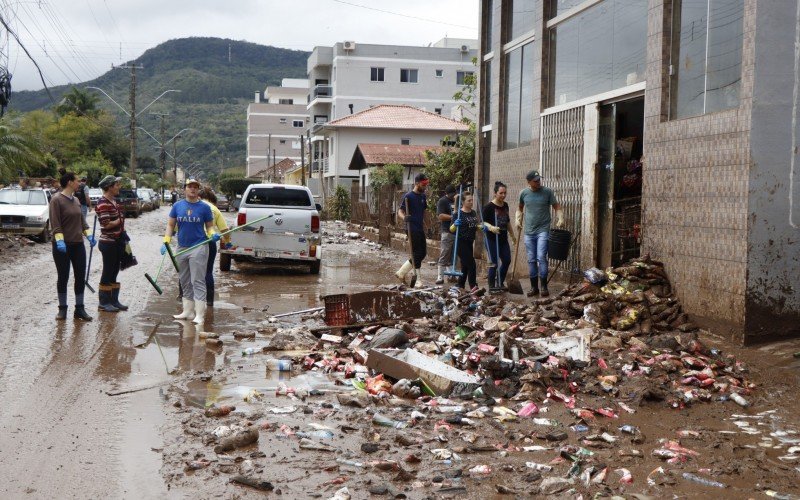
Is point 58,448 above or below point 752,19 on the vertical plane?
below

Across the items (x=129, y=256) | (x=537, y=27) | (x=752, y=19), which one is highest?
(x=537, y=27)

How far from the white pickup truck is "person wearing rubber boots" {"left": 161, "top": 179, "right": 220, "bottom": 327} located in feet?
18.5

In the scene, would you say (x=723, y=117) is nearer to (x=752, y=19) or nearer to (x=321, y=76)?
(x=752, y=19)

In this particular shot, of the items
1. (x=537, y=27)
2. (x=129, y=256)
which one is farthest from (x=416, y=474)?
(x=537, y=27)

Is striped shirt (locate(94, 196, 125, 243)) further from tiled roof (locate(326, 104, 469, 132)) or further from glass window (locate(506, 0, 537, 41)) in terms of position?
tiled roof (locate(326, 104, 469, 132))

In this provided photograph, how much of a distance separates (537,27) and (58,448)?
12.1 metres

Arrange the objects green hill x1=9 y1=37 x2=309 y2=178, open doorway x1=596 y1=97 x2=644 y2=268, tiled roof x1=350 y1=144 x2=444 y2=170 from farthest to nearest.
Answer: green hill x1=9 y1=37 x2=309 y2=178, tiled roof x1=350 y1=144 x2=444 y2=170, open doorway x1=596 y1=97 x2=644 y2=268

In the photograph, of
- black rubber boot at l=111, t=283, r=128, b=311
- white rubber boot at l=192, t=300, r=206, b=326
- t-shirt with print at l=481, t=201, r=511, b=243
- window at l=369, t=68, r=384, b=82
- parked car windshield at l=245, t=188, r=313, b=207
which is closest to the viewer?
white rubber boot at l=192, t=300, r=206, b=326

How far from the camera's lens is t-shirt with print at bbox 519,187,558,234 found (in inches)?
480

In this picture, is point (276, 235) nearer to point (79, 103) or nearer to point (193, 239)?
point (193, 239)

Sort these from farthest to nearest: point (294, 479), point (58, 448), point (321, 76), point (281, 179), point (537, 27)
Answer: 1. point (281, 179)
2. point (321, 76)
3. point (537, 27)
4. point (58, 448)
5. point (294, 479)

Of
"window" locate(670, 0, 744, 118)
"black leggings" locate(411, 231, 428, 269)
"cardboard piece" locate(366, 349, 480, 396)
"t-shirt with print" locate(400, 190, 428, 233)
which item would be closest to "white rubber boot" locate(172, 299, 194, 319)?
"cardboard piece" locate(366, 349, 480, 396)

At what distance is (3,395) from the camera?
6.85m

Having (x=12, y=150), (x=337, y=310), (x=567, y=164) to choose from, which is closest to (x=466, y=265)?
(x=567, y=164)
